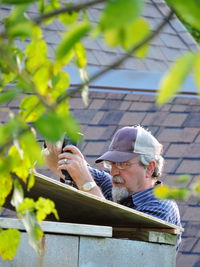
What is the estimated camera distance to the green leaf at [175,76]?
4.47 ft

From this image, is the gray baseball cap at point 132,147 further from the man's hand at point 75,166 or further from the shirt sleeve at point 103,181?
the man's hand at point 75,166

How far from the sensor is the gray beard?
4912 millimetres

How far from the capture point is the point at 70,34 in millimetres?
1476

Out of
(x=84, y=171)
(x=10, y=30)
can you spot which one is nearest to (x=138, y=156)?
(x=84, y=171)

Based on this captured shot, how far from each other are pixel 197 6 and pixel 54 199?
2.46 m

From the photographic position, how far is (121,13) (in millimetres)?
1330

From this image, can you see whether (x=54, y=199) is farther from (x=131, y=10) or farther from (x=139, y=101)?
(x=139, y=101)

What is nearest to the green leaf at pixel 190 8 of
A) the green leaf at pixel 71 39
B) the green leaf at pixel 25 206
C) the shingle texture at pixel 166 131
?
the green leaf at pixel 71 39

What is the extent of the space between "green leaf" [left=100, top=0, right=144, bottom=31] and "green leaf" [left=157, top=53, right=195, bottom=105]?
0.32 feet

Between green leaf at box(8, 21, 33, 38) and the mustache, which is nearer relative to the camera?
green leaf at box(8, 21, 33, 38)

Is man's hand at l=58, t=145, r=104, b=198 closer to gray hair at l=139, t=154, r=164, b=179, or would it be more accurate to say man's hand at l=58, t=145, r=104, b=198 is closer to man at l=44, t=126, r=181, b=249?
man at l=44, t=126, r=181, b=249

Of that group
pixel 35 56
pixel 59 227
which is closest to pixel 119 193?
pixel 59 227

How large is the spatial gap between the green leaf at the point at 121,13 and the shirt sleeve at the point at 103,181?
392 cm

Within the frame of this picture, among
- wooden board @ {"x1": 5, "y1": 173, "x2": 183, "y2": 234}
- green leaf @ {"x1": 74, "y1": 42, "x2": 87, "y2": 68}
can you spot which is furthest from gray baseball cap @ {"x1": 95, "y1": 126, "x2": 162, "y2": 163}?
green leaf @ {"x1": 74, "y1": 42, "x2": 87, "y2": 68}
